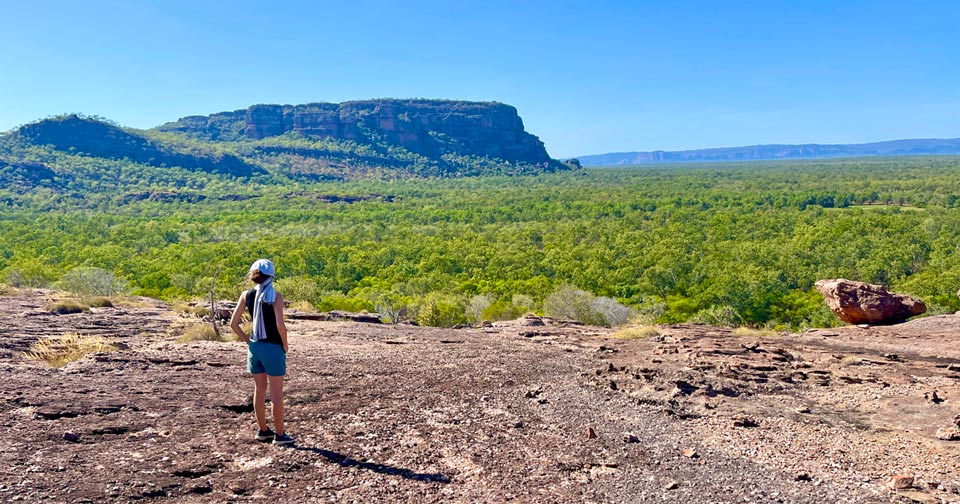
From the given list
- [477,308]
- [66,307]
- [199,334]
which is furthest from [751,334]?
[66,307]

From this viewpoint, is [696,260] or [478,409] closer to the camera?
[478,409]

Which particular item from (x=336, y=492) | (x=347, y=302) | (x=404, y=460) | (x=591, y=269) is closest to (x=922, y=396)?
(x=404, y=460)

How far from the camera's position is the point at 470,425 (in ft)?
25.2

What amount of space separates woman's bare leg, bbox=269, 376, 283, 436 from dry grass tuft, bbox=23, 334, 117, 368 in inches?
176

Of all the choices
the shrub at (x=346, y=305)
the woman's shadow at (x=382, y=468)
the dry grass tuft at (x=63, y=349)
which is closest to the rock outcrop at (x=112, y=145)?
the shrub at (x=346, y=305)

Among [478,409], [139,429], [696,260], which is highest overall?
[139,429]

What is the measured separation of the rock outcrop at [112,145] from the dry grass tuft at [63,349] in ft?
511

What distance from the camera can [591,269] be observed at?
43.1 meters

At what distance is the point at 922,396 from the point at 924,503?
5054 millimetres

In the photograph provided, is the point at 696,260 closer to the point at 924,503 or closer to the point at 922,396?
the point at 922,396

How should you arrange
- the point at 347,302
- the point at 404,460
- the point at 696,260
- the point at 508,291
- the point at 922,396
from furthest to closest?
the point at 696,260
the point at 508,291
the point at 347,302
the point at 922,396
the point at 404,460

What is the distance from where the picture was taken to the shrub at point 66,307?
14641 mm

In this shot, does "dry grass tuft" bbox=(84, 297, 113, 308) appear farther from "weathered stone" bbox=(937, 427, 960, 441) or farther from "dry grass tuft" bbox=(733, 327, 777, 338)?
"weathered stone" bbox=(937, 427, 960, 441)

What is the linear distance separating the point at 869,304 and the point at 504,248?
129ft
